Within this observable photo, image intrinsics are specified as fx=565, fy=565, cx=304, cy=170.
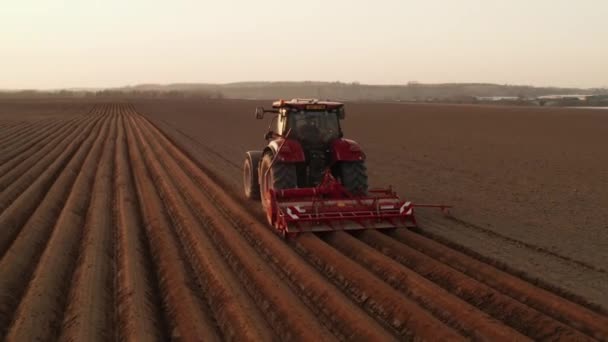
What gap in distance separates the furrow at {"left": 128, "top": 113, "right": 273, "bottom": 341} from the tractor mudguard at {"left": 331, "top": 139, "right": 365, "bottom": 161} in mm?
2248

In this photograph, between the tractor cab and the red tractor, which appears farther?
the tractor cab

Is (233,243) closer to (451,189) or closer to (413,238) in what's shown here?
(413,238)

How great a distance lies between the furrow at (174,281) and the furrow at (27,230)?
50.6 inches

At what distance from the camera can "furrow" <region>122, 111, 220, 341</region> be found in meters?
4.46

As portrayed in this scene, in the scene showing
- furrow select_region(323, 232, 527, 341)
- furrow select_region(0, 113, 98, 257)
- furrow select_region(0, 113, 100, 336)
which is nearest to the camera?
furrow select_region(323, 232, 527, 341)

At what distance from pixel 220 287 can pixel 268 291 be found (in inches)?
18.7

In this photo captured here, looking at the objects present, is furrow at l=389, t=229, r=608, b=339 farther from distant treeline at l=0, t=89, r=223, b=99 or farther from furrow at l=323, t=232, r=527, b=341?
distant treeline at l=0, t=89, r=223, b=99

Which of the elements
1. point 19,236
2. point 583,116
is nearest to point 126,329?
point 19,236

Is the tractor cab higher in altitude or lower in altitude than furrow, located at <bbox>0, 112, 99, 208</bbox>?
higher

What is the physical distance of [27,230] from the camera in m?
7.29

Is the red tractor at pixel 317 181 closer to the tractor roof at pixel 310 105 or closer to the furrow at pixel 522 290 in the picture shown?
the tractor roof at pixel 310 105

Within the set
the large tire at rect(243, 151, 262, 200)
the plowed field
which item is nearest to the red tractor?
the large tire at rect(243, 151, 262, 200)

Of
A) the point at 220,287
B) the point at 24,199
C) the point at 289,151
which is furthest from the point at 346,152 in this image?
the point at 24,199

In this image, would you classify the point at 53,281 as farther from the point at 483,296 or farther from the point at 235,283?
the point at 483,296
